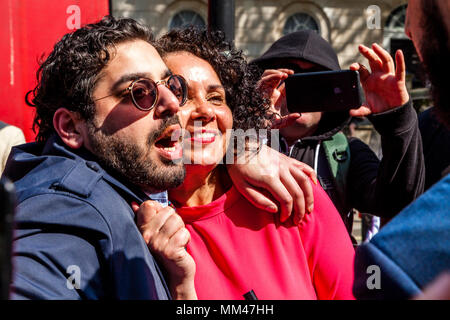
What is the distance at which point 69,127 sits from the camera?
6.34ft

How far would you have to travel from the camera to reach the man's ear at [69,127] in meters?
1.90

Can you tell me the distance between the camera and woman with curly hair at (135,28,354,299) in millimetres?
1807

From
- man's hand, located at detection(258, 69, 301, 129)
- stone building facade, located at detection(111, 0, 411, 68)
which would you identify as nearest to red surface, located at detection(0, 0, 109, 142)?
man's hand, located at detection(258, 69, 301, 129)

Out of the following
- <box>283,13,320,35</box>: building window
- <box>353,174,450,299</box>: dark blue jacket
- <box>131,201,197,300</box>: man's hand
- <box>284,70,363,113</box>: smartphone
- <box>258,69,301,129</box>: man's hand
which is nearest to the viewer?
<box>353,174,450,299</box>: dark blue jacket

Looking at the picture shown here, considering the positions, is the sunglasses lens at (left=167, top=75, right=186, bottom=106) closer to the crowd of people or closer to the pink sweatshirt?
the crowd of people

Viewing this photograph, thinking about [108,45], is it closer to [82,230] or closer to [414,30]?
[82,230]

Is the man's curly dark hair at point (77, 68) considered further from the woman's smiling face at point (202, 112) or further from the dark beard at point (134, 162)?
the woman's smiling face at point (202, 112)

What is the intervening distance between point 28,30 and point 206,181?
5.38ft

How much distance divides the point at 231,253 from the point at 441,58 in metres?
1.13

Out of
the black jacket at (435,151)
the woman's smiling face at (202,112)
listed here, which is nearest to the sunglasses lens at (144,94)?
the woman's smiling face at (202,112)

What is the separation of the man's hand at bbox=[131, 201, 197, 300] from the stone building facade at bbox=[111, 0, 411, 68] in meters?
12.6

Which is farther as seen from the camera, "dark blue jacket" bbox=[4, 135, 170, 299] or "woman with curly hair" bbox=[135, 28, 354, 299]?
"woman with curly hair" bbox=[135, 28, 354, 299]

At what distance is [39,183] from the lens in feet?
5.01

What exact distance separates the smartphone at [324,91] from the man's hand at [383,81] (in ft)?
0.22
